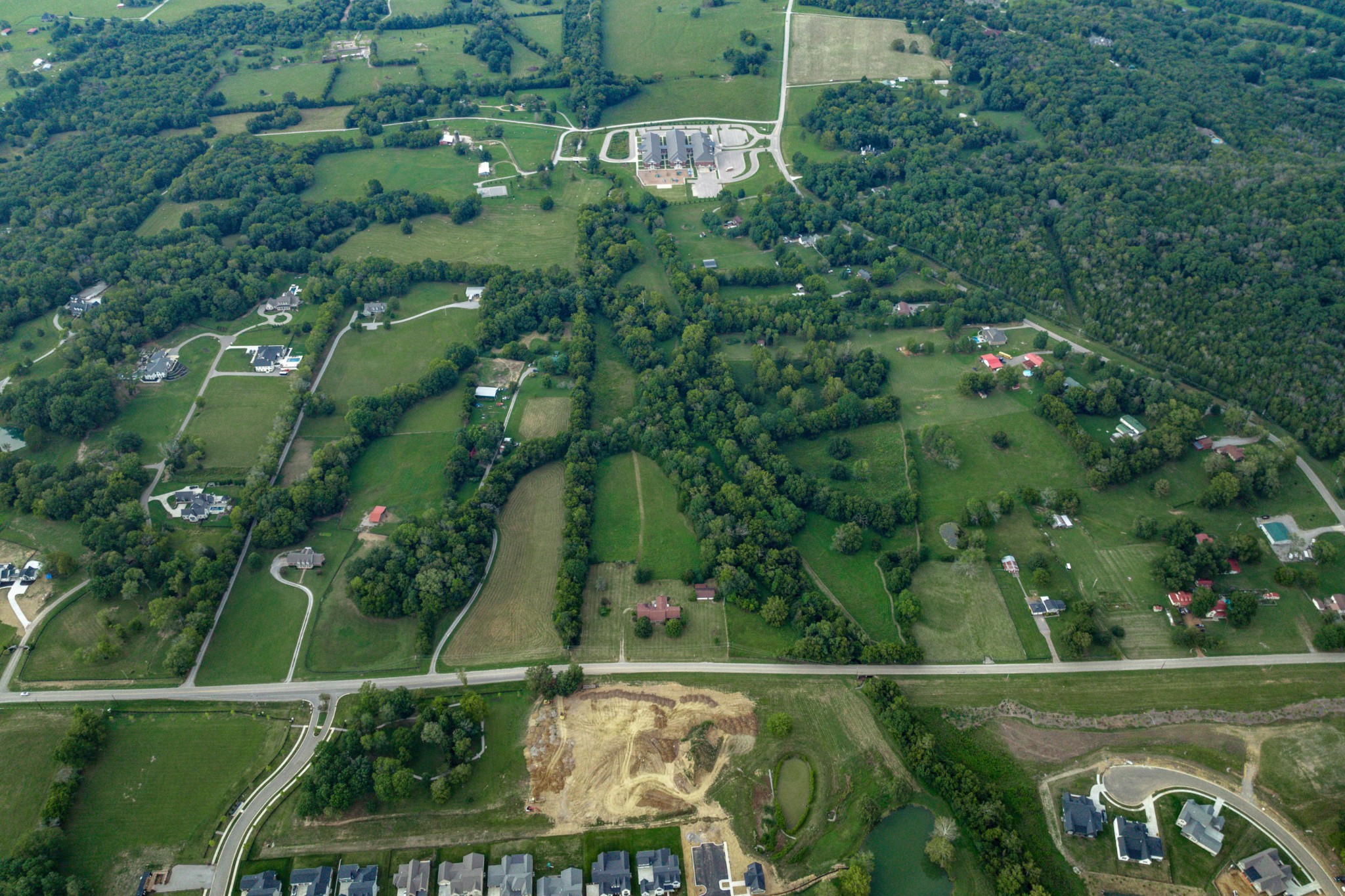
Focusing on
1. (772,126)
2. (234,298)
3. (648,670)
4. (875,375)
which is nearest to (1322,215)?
(875,375)

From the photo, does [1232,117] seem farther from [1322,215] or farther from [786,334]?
[786,334]

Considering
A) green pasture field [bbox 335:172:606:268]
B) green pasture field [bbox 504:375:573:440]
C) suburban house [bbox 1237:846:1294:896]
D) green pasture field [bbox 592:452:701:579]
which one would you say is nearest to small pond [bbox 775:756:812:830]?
green pasture field [bbox 592:452:701:579]

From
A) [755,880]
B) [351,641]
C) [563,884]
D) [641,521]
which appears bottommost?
[563,884]

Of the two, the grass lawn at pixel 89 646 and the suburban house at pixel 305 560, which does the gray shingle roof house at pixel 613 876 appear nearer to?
the suburban house at pixel 305 560

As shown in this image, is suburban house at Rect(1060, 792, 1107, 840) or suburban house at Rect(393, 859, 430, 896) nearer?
suburban house at Rect(393, 859, 430, 896)

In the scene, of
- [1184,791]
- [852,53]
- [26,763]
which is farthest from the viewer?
[852,53]

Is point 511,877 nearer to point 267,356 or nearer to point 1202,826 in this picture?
point 1202,826

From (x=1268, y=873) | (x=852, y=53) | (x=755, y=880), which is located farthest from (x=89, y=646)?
(x=852, y=53)

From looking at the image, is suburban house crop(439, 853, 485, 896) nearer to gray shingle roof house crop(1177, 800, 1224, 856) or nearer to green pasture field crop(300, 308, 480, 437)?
green pasture field crop(300, 308, 480, 437)
